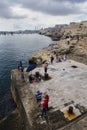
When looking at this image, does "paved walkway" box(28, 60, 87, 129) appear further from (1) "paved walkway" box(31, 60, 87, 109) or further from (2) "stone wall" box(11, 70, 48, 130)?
(2) "stone wall" box(11, 70, 48, 130)

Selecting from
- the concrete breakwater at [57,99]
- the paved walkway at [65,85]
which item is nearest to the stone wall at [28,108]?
the concrete breakwater at [57,99]

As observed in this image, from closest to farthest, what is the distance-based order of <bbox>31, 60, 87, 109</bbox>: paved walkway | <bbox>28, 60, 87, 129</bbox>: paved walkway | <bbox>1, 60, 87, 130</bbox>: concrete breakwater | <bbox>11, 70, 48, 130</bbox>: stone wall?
<bbox>1, 60, 87, 130</bbox>: concrete breakwater
<bbox>11, 70, 48, 130</bbox>: stone wall
<bbox>28, 60, 87, 129</bbox>: paved walkway
<bbox>31, 60, 87, 109</bbox>: paved walkway

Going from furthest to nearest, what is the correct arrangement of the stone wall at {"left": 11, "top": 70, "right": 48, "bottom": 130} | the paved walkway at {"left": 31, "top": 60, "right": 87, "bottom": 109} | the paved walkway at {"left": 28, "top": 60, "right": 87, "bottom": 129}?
the paved walkway at {"left": 31, "top": 60, "right": 87, "bottom": 109} → the paved walkway at {"left": 28, "top": 60, "right": 87, "bottom": 129} → the stone wall at {"left": 11, "top": 70, "right": 48, "bottom": 130}

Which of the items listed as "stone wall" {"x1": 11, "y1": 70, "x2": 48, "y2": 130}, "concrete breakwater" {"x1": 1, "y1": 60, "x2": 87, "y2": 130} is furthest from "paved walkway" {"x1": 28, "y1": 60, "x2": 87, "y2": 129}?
"stone wall" {"x1": 11, "y1": 70, "x2": 48, "y2": 130}

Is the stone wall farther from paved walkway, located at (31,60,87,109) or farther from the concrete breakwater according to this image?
paved walkway, located at (31,60,87,109)

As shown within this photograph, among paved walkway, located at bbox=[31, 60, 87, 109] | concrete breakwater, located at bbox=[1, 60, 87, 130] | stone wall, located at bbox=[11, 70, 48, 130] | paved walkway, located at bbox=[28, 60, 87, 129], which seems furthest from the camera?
paved walkway, located at bbox=[31, 60, 87, 109]

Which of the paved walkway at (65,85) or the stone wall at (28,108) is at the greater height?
the paved walkway at (65,85)

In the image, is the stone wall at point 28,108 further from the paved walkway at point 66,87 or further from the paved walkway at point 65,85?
the paved walkway at point 65,85

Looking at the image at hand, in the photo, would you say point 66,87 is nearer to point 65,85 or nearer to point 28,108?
point 65,85

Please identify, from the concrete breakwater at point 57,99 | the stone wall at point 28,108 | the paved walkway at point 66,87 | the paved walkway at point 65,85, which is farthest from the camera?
the paved walkway at point 65,85

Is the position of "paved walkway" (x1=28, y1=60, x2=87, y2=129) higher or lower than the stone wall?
higher

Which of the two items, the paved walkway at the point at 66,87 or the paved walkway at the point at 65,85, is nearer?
the paved walkway at the point at 66,87

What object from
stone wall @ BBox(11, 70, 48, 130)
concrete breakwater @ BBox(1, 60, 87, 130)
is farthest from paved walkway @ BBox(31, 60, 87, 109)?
stone wall @ BBox(11, 70, 48, 130)

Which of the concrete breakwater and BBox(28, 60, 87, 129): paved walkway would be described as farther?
BBox(28, 60, 87, 129): paved walkway
